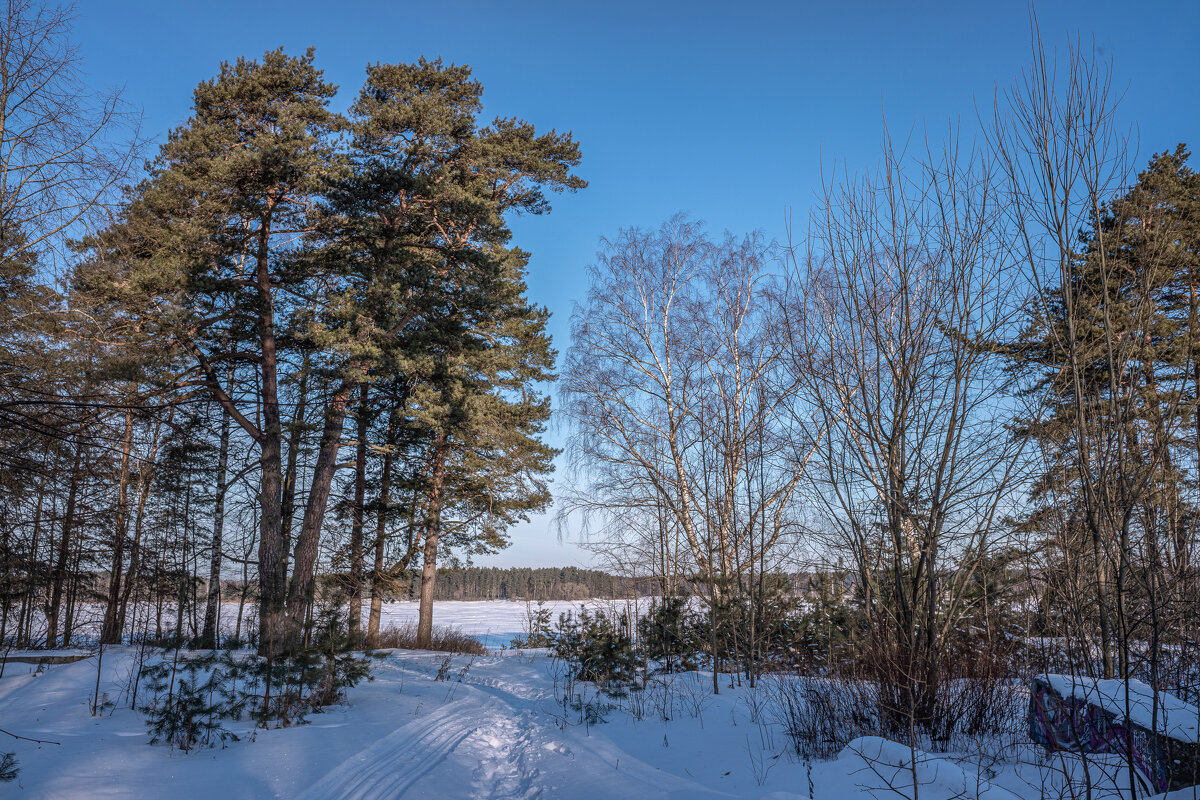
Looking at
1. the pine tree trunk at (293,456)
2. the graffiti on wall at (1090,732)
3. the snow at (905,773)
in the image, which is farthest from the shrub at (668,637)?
the graffiti on wall at (1090,732)

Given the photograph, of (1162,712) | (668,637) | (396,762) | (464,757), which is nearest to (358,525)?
(668,637)

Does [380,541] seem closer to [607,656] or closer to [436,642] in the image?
[436,642]

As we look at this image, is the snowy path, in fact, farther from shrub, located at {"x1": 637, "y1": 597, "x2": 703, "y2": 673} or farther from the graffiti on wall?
shrub, located at {"x1": 637, "y1": 597, "x2": 703, "y2": 673}

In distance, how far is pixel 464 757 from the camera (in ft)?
17.0

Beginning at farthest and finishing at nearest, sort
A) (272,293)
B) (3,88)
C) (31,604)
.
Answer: (31,604) < (272,293) < (3,88)

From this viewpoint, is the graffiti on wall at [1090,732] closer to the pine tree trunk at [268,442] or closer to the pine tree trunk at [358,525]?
the pine tree trunk at [268,442]

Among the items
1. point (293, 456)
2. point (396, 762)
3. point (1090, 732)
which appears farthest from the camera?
point (293, 456)

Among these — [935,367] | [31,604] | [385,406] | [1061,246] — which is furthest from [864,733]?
[31,604]

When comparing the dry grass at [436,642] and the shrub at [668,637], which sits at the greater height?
the shrub at [668,637]

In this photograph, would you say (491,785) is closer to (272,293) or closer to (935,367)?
(935,367)

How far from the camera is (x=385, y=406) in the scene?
1427 centimetres

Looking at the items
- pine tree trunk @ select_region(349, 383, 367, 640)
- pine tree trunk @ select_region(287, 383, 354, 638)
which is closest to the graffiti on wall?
pine tree trunk @ select_region(287, 383, 354, 638)

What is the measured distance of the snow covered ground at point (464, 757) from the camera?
12.3ft

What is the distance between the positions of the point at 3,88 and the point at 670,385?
10.4 m
